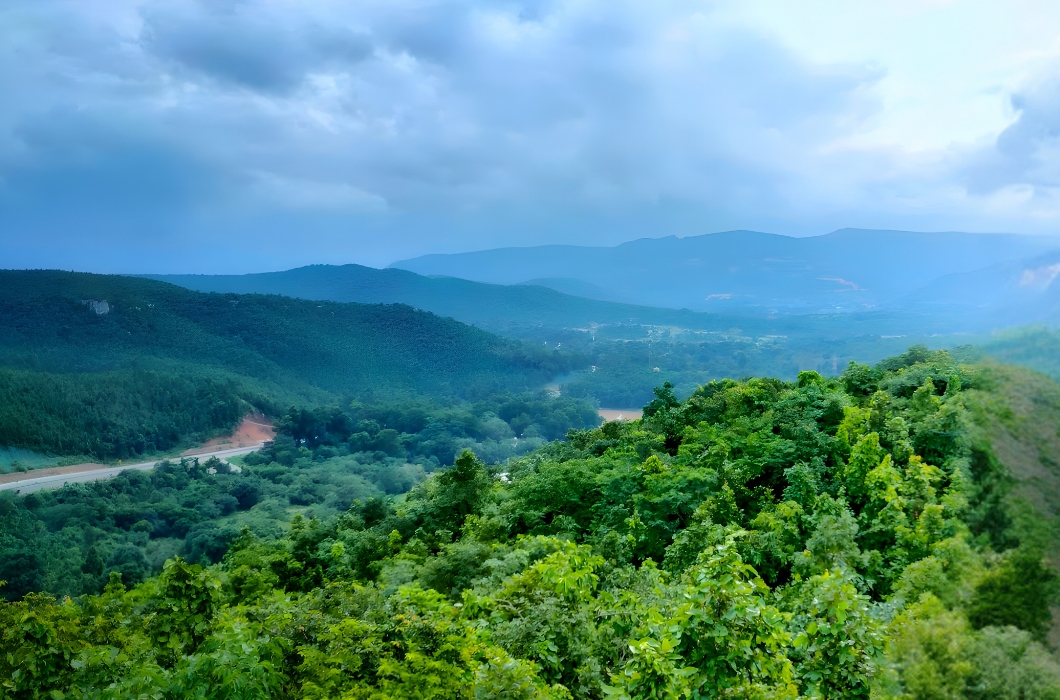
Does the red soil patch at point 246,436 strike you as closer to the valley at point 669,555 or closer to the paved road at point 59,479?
the paved road at point 59,479

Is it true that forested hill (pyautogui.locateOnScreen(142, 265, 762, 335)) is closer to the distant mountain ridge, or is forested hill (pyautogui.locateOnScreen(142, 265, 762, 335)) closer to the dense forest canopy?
the distant mountain ridge

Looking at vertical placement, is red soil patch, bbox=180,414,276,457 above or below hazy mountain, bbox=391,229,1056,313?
below

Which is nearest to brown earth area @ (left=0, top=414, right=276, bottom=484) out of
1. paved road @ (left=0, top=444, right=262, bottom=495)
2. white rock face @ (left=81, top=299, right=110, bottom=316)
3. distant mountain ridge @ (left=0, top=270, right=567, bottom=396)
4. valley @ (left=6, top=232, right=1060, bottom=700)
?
paved road @ (left=0, top=444, right=262, bottom=495)

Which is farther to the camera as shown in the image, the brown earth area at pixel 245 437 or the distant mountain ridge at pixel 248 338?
the distant mountain ridge at pixel 248 338

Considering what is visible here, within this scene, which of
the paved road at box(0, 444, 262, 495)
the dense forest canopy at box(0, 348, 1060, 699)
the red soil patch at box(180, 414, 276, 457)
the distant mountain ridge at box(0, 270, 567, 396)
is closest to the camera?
the dense forest canopy at box(0, 348, 1060, 699)

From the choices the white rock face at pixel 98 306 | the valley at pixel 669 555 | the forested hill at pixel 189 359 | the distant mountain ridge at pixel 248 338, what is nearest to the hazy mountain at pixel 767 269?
the forested hill at pixel 189 359

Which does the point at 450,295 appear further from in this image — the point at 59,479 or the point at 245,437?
the point at 59,479

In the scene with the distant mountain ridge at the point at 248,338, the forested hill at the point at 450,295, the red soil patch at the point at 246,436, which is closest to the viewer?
the red soil patch at the point at 246,436

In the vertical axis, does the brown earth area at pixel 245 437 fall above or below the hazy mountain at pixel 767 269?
below
